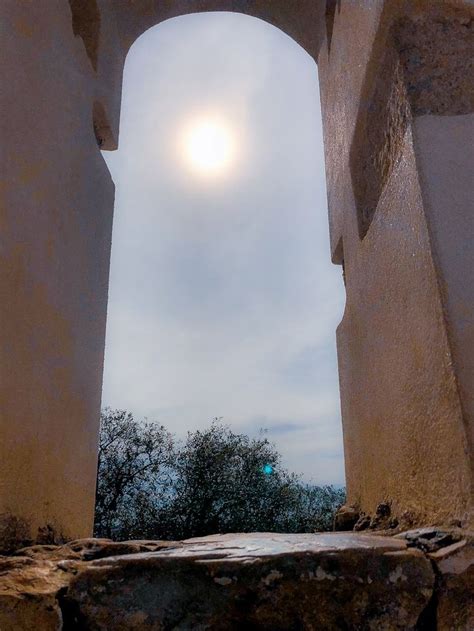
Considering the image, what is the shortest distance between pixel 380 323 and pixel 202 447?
8449 millimetres

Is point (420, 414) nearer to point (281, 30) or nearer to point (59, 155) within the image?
point (59, 155)

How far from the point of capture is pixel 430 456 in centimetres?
147

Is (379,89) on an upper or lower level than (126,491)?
upper

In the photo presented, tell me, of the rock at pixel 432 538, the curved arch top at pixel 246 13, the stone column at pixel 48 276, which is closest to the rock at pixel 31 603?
the stone column at pixel 48 276

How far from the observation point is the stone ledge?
109 centimetres

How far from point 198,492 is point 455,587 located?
28.4 ft

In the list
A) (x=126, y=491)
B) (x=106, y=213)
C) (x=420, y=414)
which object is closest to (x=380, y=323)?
(x=420, y=414)

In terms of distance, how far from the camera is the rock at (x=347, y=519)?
7.43 feet

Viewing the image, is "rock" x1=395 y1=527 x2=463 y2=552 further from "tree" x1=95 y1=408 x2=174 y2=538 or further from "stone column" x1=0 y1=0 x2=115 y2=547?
"tree" x1=95 y1=408 x2=174 y2=538

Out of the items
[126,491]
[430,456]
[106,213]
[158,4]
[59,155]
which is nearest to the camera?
[430,456]

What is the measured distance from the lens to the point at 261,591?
1.10 m

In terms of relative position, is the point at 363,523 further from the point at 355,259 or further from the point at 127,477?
the point at 127,477

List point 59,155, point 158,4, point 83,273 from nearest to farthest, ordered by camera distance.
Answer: point 59,155, point 83,273, point 158,4

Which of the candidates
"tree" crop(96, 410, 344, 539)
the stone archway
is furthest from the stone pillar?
"tree" crop(96, 410, 344, 539)
